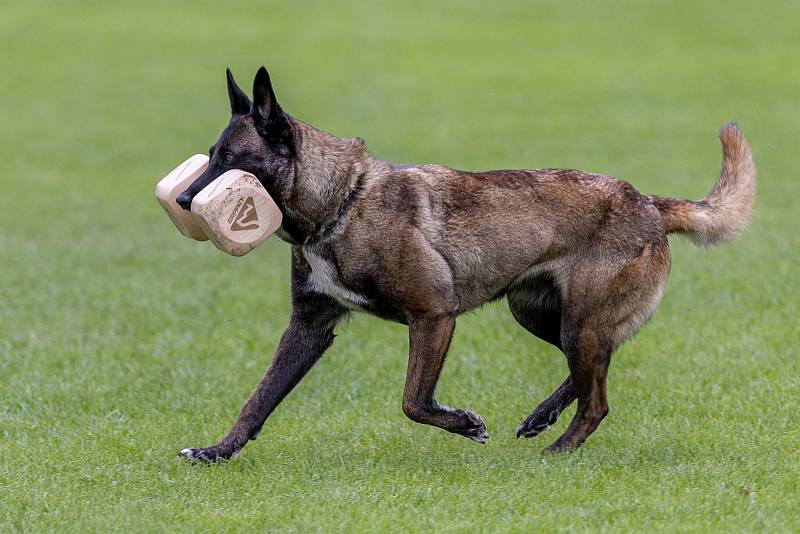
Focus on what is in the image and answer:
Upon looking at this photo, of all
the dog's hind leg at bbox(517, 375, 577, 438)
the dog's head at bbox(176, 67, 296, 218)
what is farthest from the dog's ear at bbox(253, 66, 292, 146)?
the dog's hind leg at bbox(517, 375, 577, 438)

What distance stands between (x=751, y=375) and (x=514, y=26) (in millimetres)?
18380

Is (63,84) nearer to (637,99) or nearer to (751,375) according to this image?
(637,99)

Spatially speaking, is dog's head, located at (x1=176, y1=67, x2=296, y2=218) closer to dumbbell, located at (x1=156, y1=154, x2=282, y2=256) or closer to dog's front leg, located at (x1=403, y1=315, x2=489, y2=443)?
dumbbell, located at (x1=156, y1=154, x2=282, y2=256)

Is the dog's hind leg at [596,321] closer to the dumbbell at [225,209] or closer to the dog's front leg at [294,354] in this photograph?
the dog's front leg at [294,354]

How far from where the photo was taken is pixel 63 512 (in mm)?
5746

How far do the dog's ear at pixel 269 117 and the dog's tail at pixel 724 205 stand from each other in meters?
2.00

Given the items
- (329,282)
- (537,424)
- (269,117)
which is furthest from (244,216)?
(537,424)

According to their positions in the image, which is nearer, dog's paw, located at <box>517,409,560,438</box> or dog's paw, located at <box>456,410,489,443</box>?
dog's paw, located at <box>456,410,489,443</box>

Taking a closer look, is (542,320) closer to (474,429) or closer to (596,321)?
(596,321)

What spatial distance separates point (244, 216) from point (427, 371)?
116 centimetres

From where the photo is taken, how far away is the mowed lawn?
5.90 meters

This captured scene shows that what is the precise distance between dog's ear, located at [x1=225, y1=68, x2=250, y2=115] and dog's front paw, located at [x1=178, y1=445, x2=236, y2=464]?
1.65m

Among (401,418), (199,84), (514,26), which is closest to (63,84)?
(199,84)

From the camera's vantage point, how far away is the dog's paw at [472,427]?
6.49 metres
